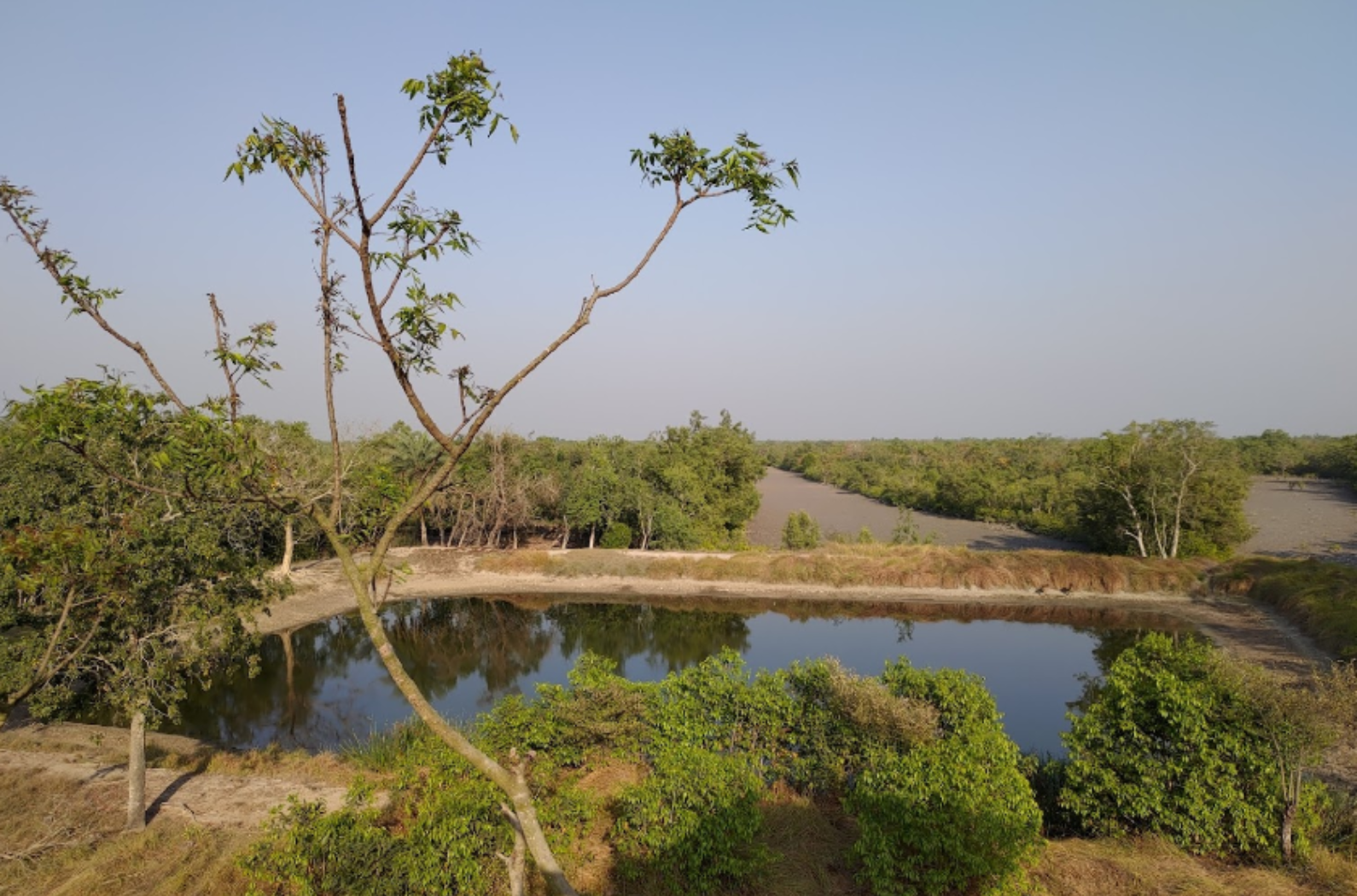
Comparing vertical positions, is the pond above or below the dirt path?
below

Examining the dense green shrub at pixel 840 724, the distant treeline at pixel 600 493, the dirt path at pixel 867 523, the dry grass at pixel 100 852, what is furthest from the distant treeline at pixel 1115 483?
the dry grass at pixel 100 852

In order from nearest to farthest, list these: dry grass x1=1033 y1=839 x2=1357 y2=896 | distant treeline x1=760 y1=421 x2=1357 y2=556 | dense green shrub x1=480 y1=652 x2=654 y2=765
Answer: dry grass x1=1033 y1=839 x2=1357 y2=896 < dense green shrub x1=480 y1=652 x2=654 y2=765 < distant treeline x1=760 y1=421 x2=1357 y2=556

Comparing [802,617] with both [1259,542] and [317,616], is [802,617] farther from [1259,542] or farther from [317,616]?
[1259,542]

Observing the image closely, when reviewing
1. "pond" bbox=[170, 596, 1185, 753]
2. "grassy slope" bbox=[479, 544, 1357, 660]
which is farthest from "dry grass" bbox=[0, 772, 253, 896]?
"grassy slope" bbox=[479, 544, 1357, 660]

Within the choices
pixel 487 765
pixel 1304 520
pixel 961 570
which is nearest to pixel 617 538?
pixel 961 570

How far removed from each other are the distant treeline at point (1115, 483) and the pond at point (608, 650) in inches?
324

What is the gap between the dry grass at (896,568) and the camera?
28.8 m

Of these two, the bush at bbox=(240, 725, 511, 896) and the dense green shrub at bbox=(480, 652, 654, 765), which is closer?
the bush at bbox=(240, 725, 511, 896)

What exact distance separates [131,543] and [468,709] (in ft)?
36.9

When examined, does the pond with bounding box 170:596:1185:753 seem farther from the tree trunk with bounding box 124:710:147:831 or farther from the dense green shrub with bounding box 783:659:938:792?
the dense green shrub with bounding box 783:659:938:792

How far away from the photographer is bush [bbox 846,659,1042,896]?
7.11 m

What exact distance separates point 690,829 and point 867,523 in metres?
46.7

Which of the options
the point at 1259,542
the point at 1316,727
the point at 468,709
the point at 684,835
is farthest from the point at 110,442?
the point at 1259,542

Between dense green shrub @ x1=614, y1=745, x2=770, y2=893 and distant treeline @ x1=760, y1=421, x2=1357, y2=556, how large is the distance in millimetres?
31567
